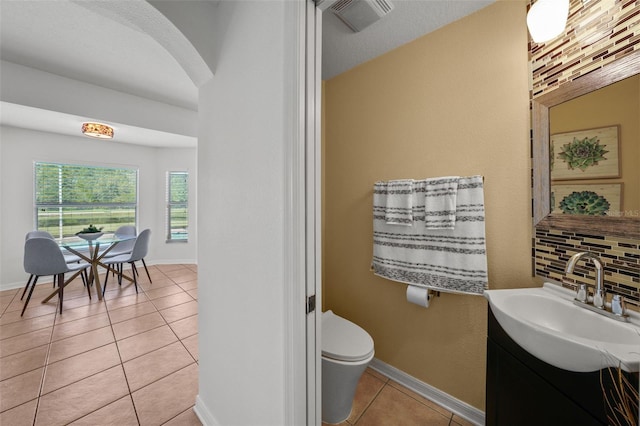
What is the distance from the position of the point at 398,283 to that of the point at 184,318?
2267 millimetres

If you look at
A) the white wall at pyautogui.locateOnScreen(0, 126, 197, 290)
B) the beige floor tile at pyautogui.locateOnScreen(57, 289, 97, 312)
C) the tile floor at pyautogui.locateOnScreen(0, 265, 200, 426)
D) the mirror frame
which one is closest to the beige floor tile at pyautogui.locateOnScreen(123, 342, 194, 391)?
the tile floor at pyautogui.locateOnScreen(0, 265, 200, 426)

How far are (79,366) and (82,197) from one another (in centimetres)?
328

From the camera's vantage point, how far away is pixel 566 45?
1.14 m

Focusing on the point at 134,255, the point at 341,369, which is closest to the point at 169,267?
the point at 134,255

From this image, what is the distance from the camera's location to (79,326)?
2.43 metres

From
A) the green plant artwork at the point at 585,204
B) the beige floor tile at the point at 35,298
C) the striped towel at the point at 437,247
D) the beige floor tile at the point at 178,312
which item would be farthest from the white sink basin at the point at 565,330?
the beige floor tile at the point at 35,298

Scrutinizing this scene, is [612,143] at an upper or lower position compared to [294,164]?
upper

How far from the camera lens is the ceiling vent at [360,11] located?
1.35 meters

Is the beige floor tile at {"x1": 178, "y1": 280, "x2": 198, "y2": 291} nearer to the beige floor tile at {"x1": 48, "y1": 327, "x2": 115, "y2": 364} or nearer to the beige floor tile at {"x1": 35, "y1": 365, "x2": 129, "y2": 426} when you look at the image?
the beige floor tile at {"x1": 48, "y1": 327, "x2": 115, "y2": 364}

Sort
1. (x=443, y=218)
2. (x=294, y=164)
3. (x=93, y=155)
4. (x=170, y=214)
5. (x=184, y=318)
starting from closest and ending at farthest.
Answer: (x=294, y=164)
(x=443, y=218)
(x=184, y=318)
(x=93, y=155)
(x=170, y=214)

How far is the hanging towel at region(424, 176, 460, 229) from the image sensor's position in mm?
1451

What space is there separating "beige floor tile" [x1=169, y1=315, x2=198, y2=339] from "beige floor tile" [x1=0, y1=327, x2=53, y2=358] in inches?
38.4

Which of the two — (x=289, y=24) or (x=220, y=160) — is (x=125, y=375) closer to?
(x=220, y=160)

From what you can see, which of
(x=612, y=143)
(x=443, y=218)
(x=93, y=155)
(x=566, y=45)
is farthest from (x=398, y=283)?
(x=93, y=155)
